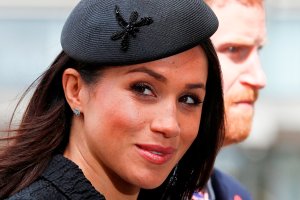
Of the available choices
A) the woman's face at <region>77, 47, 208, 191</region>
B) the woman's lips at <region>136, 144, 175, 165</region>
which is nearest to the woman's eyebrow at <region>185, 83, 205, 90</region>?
the woman's face at <region>77, 47, 208, 191</region>

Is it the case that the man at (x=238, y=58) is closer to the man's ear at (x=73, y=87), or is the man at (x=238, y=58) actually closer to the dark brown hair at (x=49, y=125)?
the dark brown hair at (x=49, y=125)

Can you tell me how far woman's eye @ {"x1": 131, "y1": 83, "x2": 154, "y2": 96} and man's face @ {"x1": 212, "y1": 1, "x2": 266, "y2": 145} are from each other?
2.85 feet

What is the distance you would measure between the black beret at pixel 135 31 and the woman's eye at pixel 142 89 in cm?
7

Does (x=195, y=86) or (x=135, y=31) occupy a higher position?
(x=135, y=31)

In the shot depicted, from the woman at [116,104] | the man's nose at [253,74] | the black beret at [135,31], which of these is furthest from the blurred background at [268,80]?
the black beret at [135,31]

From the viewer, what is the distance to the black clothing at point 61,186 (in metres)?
2.21

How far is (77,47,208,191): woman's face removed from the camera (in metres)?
2.21

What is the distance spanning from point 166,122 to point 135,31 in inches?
9.4

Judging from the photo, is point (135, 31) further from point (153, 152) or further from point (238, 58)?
point (238, 58)

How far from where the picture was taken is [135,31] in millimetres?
2201

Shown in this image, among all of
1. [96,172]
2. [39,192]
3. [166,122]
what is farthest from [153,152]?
[39,192]

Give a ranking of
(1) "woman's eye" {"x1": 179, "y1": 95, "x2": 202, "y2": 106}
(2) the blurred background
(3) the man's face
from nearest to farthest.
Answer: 1. (1) "woman's eye" {"x1": 179, "y1": 95, "x2": 202, "y2": 106}
2. (3) the man's face
3. (2) the blurred background

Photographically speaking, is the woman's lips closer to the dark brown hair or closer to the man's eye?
the dark brown hair

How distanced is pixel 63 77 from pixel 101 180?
0.29 m
